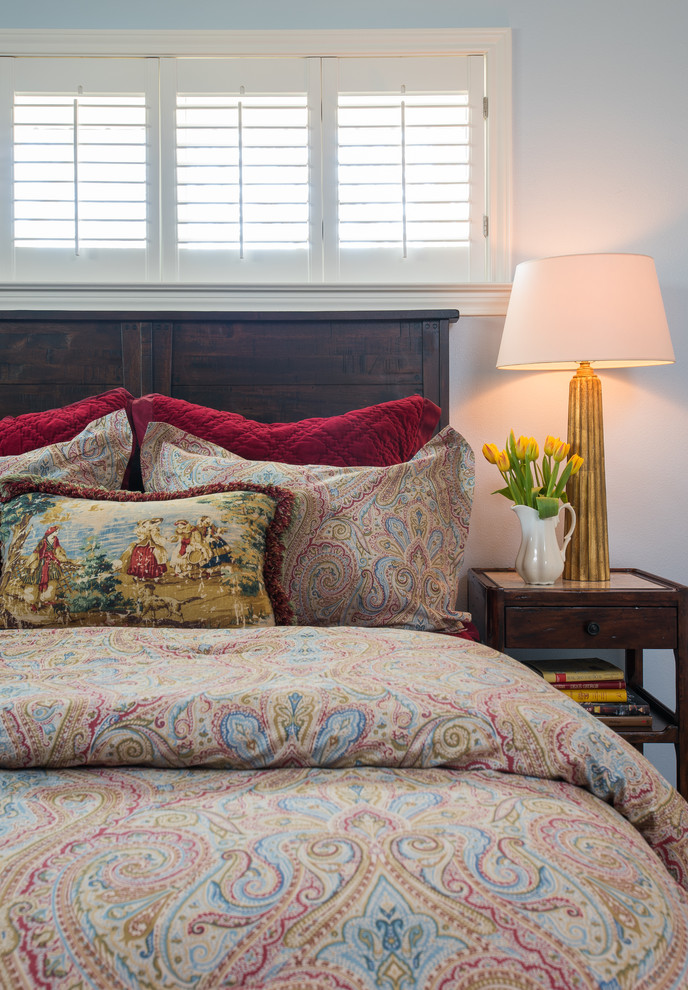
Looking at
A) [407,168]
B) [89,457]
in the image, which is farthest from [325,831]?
[407,168]

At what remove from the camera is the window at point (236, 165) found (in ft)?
7.55

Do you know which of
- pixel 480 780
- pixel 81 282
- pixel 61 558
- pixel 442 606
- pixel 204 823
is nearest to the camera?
pixel 204 823

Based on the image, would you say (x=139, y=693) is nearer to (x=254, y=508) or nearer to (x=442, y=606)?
(x=254, y=508)

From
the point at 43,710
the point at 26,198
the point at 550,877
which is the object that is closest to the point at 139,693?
the point at 43,710

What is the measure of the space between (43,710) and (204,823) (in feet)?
0.87

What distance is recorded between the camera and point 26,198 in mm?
2311

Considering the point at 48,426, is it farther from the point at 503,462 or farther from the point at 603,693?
the point at 603,693

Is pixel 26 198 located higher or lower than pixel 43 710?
higher

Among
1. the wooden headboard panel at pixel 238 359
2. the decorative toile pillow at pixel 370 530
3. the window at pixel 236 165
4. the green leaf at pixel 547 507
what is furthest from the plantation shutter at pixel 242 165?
the green leaf at pixel 547 507

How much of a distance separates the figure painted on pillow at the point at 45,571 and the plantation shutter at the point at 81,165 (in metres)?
1.18

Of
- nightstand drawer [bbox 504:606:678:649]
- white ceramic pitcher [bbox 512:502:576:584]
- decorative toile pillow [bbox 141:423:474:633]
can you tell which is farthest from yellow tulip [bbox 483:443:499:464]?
nightstand drawer [bbox 504:606:678:649]

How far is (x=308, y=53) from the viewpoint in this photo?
2291 millimetres

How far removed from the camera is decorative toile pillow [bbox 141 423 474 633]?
1.55 m

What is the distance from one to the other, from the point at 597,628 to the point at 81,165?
6.45 feet
